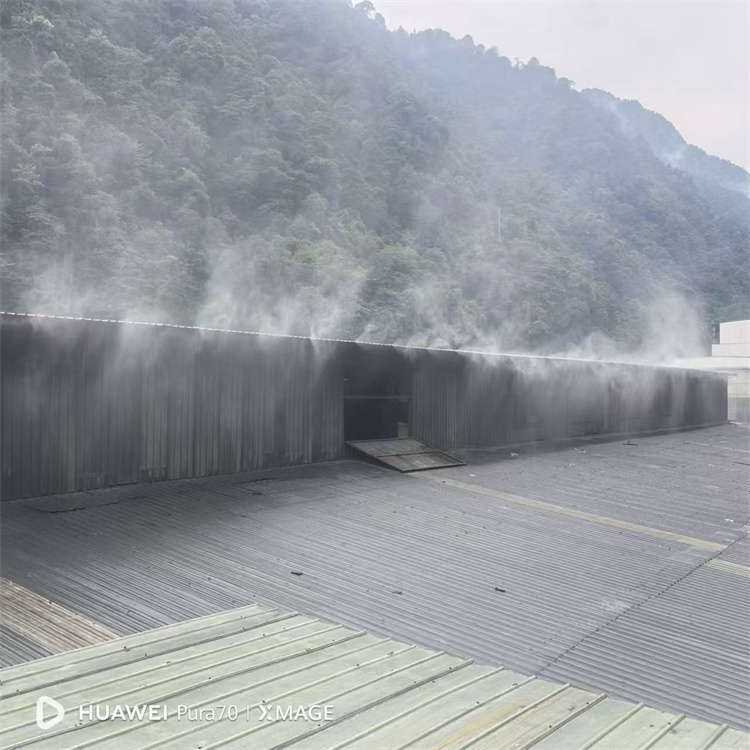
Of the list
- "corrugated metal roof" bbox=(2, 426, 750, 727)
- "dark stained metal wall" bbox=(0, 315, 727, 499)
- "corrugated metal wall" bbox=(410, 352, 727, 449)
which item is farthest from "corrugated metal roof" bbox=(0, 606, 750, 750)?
"corrugated metal wall" bbox=(410, 352, 727, 449)

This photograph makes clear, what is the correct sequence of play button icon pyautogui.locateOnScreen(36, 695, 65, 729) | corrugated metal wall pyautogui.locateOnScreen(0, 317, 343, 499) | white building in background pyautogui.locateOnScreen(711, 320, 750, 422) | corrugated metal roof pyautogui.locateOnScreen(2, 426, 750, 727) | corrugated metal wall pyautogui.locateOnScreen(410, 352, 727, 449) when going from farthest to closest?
white building in background pyautogui.locateOnScreen(711, 320, 750, 422), corrugated metal wall pyautogui.locateOnScreen(410, 352, 727, 449), corrugated metal wall pyautogui.locateOnScreen(0, 317, 343, 499), corrugated metal roof pyautogui.locateOnScreen(2, 426, 750, 727), play button icon pyautogui.locateOnScreen(36, 695, 65, 729)

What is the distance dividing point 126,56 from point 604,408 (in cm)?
3097

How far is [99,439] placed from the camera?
882 cm

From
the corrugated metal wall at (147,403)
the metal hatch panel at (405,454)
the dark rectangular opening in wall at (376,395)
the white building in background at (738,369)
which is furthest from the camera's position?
the white building in background at (738,369)

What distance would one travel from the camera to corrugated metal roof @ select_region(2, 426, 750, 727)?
545 cm

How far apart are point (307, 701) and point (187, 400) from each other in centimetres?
660

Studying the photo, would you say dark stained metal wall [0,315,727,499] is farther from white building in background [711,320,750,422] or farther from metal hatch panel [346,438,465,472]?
white building in background [711,320,750,422]

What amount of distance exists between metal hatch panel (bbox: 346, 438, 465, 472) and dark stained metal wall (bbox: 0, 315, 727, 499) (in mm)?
427

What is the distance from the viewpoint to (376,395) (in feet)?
42.6

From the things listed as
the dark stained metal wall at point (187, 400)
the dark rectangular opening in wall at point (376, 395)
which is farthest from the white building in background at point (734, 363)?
the dark rectangular opening in wall at point (376, 395)

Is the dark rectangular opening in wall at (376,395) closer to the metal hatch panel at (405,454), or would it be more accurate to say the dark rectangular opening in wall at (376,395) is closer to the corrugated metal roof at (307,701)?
the metal hatch panel at (405,454)

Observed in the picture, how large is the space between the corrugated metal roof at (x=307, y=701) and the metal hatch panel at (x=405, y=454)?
24.6 feet

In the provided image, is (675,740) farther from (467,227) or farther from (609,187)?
(609,187)

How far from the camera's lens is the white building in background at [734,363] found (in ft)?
107
